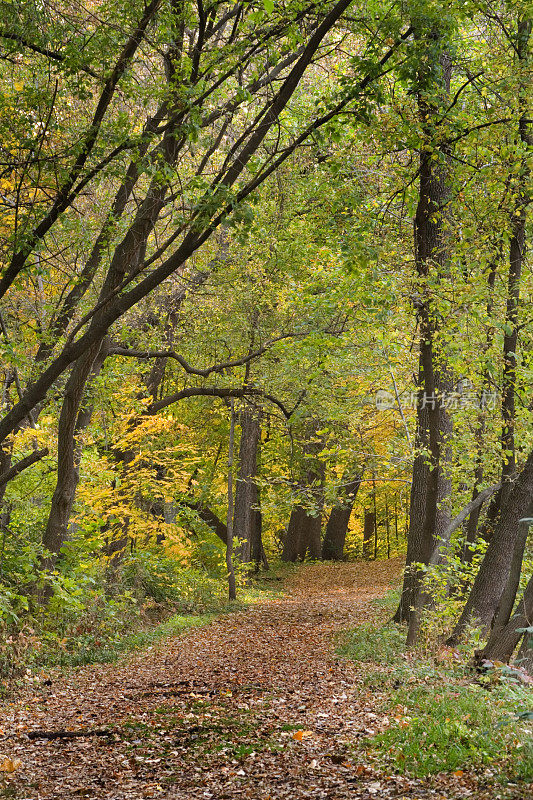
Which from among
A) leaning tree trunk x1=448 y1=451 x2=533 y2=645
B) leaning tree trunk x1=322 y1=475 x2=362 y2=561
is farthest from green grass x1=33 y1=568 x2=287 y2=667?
leaning tree trunk x1=322 y1=475 x2=362 y2=561

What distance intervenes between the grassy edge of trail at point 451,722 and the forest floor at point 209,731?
0.12 meters

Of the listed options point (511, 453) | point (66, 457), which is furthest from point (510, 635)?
point (66, 457)

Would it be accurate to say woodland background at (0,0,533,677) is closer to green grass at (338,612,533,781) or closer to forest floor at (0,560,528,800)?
green grass at (338,612,533,781)

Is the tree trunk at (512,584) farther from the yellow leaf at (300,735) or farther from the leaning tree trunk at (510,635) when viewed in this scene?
the yellow leaf at (300,735)

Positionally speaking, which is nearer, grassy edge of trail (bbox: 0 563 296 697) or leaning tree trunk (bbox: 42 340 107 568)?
grassy edge of trail (bbox: 0 563 296 697)

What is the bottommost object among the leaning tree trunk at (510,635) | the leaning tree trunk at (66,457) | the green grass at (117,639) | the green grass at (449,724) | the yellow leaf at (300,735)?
the green grass at (117,639)

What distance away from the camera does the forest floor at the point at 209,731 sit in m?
4.87

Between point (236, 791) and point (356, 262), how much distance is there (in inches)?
175

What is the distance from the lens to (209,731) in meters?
6.43

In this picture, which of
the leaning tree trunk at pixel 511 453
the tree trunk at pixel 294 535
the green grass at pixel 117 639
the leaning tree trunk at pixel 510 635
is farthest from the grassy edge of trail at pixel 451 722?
the tree trunk at pixel 294 535

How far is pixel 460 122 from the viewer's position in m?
7.27

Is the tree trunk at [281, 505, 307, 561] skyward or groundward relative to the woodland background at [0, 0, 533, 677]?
groundward

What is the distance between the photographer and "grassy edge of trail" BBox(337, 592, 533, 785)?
4511 millimetres

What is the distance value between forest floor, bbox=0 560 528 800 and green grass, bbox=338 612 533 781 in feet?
0.49
